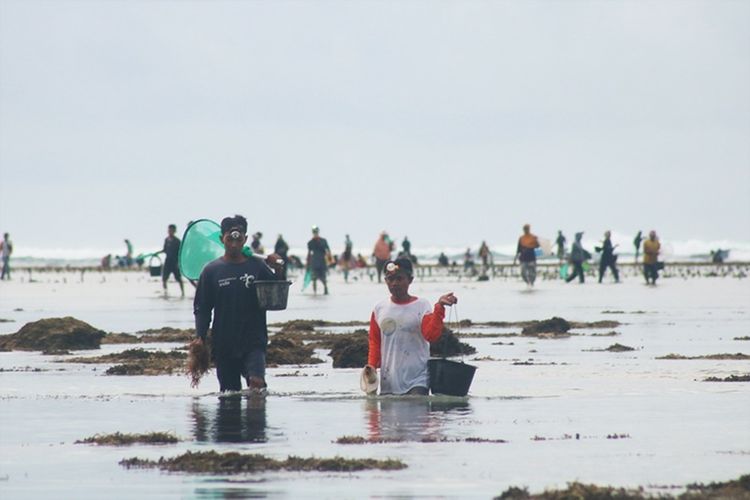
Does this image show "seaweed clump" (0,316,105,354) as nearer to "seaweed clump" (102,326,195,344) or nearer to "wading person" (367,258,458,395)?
"seaweed clump" (102,326,195,344)

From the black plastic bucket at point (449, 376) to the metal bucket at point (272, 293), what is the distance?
69.6 inches

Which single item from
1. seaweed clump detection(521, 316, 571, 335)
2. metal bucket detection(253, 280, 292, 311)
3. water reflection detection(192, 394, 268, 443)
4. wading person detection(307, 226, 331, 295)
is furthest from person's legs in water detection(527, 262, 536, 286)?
metal bucket detection(253, 280, 292, 311)

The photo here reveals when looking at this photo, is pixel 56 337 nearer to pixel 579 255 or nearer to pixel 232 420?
pixel 232 420

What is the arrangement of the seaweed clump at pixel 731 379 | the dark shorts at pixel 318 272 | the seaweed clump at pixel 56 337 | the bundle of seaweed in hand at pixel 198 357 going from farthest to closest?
1. the dark shorts at pixel 318 272
2. the seaweed clump at pixel 56 337
3. the seaweed clump at pixel 731 379
4. the bundle of seaweed in hand at pixel 198 357

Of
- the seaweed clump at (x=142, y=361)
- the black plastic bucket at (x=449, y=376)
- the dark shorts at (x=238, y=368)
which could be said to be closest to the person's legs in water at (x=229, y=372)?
the dark shorts at (x=238, y=368)

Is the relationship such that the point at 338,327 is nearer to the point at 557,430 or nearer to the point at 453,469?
the point at 557,430

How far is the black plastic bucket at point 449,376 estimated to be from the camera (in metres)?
17.3

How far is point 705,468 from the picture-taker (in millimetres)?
12188

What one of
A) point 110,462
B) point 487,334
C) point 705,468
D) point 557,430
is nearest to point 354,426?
point 557,430

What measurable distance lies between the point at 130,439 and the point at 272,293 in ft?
8.49

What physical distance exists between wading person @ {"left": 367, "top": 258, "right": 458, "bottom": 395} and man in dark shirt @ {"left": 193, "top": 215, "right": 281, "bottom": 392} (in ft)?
3.53

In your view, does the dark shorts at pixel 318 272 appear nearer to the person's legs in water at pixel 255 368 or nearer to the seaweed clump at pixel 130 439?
the person's legs in water at pixel 255 368

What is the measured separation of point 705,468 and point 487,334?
18.5 meters

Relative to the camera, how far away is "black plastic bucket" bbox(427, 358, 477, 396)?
17312 millimetres
